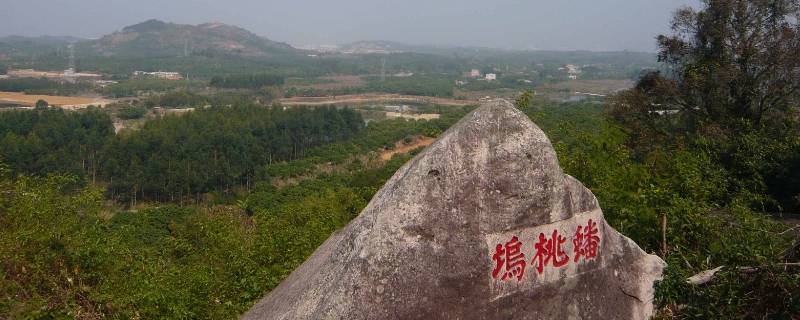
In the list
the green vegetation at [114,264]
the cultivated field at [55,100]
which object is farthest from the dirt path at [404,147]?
the cultivated field at [55,100]

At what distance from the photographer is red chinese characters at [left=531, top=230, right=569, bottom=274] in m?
3.94

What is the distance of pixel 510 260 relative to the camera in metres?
3.81

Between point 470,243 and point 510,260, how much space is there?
334 millimetres

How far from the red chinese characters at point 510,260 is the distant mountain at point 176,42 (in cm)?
15696

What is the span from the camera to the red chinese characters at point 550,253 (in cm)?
394

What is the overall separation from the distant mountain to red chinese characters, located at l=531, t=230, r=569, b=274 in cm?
15688

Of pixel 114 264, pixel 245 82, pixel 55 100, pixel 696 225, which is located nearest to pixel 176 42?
pixel 245 82

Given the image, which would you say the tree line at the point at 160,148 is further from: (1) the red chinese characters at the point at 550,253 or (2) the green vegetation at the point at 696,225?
(1) the red chinese characters at the point at 550,253

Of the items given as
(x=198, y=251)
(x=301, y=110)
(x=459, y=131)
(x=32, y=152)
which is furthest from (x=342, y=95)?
(x=459, y=131)

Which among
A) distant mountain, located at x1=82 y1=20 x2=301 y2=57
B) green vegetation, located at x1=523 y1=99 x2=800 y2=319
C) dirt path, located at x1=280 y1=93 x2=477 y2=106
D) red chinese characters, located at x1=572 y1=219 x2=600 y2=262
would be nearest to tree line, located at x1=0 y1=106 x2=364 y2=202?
green vegetation, located at x1=523 y1=99 x2=800 y2=319

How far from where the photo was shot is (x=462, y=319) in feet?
12.0

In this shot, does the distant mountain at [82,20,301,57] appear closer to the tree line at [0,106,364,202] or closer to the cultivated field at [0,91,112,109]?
the cultivated field at [0,91,112,109]

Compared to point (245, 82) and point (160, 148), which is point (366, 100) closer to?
point (245, 82)

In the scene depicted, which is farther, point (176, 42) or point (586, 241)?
point (176, 42)
